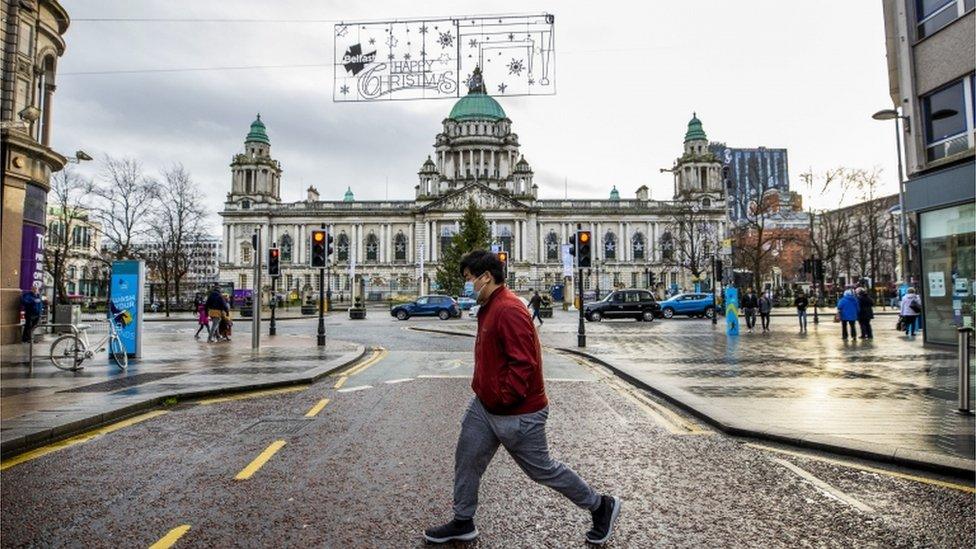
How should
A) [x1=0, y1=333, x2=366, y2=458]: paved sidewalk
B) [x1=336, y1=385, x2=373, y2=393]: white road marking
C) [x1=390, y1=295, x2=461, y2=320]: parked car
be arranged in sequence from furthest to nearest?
1. [x1=390, y1=295, x2=461, y2=320]: parked car
2. [x1=336, y1=385, x2=373, y2=393]: white road marking
3. [x1=0, y1=333, x2=366, y2=458]: paved sidewalk

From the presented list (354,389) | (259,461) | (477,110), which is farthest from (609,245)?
(259,461)

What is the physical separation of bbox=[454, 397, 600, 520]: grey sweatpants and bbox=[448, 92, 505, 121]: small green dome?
110 m

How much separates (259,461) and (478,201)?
299ft

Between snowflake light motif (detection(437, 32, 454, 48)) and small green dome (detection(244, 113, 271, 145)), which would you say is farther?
small green dome (detection(244, 113, 271, 145))

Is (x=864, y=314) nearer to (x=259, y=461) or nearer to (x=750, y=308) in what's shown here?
(x=750, y=308)

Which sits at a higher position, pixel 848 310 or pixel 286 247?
pixel 286 247

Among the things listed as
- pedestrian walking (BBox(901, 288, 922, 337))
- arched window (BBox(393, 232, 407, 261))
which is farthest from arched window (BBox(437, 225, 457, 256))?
pedestrian walking (BBox(901, 288, 922, 337))

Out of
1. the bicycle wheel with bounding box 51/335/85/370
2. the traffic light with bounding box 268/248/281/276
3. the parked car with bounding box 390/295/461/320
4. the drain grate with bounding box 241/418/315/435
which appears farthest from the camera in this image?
the parked car with bounding box 390/295/461/320

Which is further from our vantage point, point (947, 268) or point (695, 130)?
point (695, 130)

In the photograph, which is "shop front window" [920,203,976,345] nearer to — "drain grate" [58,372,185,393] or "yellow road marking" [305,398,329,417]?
"yellow road marking" [305,398,329,417]

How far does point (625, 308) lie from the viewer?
3434 centimetres

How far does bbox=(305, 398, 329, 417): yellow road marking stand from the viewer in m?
7.90

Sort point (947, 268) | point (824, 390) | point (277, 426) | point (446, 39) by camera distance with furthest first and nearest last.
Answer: point (947, 268) < point (446, 39) < point (824, 390) < point (277, 426)

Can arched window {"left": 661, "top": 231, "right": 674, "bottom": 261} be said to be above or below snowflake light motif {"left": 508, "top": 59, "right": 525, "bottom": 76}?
above
